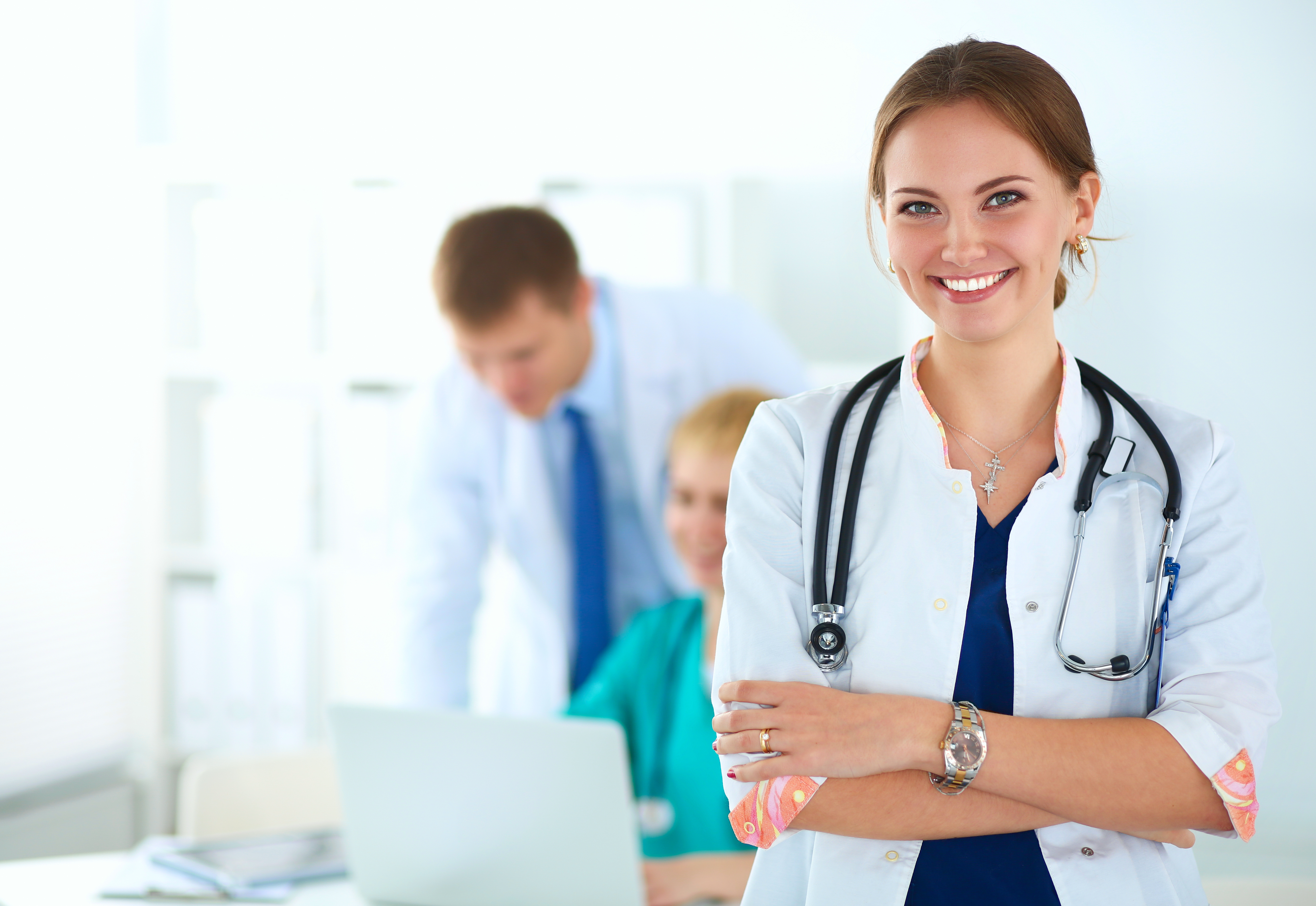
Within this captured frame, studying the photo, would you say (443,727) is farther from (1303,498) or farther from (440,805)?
(1303,498)

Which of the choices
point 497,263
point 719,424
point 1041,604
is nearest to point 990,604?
point 1041,604

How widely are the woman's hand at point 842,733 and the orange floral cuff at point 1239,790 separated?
0.81 feet

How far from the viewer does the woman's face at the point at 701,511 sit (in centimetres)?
200

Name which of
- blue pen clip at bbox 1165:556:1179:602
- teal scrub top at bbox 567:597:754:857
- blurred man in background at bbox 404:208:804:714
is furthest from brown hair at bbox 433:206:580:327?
blue pen clip at bbox 1165:556:1179:602

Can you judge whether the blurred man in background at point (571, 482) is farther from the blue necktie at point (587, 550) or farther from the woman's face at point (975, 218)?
the woman's face at point (975, 218)

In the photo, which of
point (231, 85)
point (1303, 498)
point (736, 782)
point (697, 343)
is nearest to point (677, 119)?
point (697, 343)

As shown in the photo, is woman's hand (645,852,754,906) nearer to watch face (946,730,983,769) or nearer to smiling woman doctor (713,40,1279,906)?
smiling woman doctor (713,40,1279,906)

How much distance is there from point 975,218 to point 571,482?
176 cm

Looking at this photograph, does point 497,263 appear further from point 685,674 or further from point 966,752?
point 966,752

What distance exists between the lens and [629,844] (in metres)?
1.47

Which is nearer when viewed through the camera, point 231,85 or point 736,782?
point 736,782

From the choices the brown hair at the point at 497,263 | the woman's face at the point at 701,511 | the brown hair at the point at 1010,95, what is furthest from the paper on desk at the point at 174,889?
the brown hair at the point at 1010,95

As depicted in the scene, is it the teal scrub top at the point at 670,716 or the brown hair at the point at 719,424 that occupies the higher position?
the brown hair at the point at 719,424

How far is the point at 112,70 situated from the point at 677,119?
1648 mm
